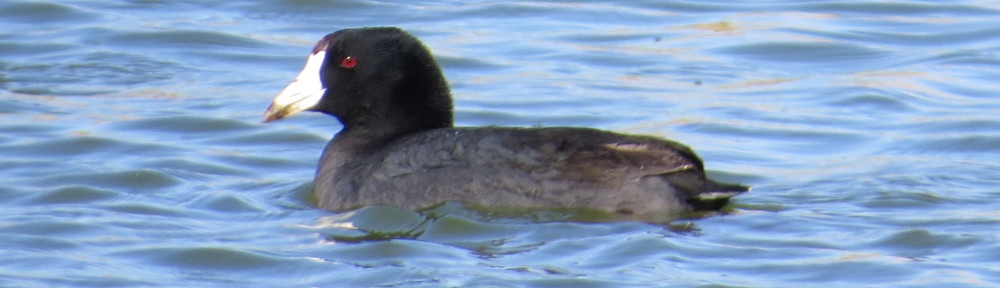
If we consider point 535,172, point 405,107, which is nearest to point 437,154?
point 535,172

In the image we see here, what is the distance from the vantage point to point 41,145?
33.9 ft

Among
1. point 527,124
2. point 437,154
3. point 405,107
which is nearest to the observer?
point 437,154

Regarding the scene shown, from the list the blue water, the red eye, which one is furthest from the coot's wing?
the red eye

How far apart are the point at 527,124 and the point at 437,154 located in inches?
103

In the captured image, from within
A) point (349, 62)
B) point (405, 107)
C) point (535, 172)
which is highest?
point (349, 62)

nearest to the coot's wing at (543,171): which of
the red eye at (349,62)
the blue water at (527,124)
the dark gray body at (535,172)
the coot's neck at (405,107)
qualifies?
the dark gray body at (535,172)

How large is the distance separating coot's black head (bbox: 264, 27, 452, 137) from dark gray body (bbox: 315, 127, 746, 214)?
1.19 feet

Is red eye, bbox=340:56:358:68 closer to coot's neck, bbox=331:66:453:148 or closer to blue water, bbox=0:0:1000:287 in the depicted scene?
coot's neck, bbox=331:66:453:148

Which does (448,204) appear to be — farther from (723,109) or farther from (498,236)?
(723,109)

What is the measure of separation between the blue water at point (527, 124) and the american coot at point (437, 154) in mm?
135

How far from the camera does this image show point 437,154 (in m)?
8.50

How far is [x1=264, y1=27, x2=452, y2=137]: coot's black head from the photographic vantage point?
9.06 metres

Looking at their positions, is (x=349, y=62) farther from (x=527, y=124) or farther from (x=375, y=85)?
(x=527, y=124)

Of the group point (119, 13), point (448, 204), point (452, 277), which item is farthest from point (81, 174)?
point (119, 13)
